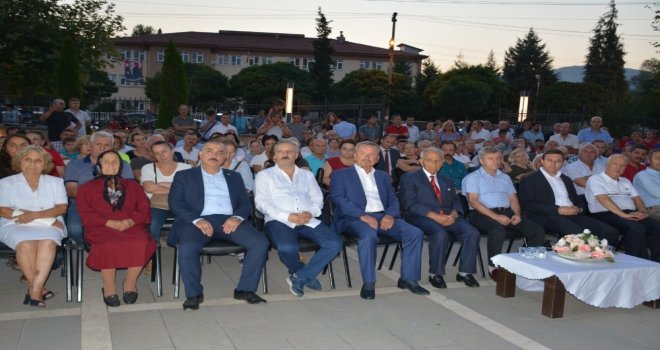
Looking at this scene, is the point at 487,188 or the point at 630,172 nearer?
the point at 487,188

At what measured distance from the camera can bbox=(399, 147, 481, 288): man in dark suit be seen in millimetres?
5770

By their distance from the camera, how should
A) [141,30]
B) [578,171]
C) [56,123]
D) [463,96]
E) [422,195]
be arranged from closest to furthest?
[422,195]
[578,171]
[56,123]
[463,96]
[141,30]

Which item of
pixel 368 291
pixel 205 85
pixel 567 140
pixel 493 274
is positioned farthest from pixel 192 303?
pixel 205 85

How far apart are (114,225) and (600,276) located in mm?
3993

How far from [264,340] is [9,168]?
3000 millimetres

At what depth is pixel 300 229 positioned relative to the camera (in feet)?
18.1

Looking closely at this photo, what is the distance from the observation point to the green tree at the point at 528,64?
60.4 m

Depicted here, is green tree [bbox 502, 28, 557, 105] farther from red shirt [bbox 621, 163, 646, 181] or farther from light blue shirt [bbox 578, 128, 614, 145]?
red shirt [bbox 621, 163, 646, 181]

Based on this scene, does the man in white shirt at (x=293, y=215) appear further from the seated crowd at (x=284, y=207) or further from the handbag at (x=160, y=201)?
the handbag at (x=160, y=201)

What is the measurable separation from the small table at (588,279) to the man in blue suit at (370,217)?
77cm

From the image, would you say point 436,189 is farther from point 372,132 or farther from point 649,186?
point 372,132

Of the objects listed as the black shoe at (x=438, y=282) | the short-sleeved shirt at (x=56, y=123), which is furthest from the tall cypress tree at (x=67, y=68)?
the black shoe at (x=438, y=282)

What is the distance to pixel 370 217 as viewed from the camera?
5652 mm

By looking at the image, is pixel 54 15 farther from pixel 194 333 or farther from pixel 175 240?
pixel 194 333
